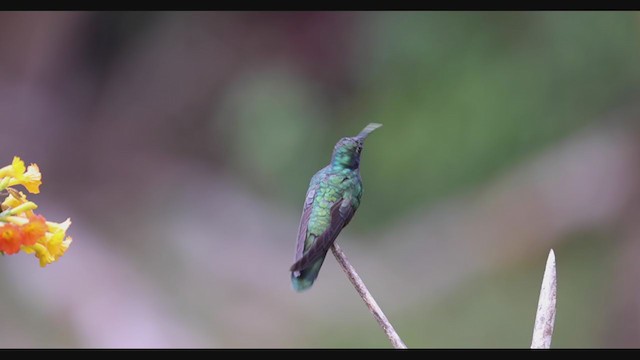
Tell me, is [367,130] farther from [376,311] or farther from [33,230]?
[33,230]

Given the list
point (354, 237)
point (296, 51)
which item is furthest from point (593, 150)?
point (296, 51)

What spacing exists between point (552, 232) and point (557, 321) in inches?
24.0

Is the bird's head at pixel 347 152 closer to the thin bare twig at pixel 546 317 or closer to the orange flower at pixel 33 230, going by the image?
the thin bare twig at pixel 546 317

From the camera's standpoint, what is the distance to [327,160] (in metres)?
6.16

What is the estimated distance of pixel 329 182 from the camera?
186cm

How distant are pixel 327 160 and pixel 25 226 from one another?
504cm

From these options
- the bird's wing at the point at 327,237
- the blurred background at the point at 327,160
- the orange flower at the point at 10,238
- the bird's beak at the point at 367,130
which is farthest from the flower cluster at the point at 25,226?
the blurred background at the point at 327,160

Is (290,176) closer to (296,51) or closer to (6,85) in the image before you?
(296,51)

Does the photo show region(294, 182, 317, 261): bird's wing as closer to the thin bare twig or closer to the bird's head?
the bird's head

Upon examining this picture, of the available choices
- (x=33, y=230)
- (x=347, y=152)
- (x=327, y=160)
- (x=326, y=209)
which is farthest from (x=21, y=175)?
(x=327, y=160)

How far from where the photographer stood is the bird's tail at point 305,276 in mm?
1575

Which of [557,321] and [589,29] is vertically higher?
[589,29]

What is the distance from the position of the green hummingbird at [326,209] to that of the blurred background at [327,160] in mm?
3503

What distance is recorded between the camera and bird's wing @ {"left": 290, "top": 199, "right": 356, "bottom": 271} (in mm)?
1519
